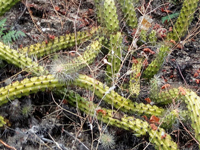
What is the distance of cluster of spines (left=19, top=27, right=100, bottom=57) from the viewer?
290 centimetres

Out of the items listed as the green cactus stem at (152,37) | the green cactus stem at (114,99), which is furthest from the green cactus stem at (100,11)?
the green cactus stem at (114,99)

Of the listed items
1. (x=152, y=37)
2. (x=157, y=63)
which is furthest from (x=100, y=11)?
(x=157, y=63)

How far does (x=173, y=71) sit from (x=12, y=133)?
2136mm

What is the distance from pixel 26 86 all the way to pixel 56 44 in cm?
72

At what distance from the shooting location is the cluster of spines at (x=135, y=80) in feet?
9.02

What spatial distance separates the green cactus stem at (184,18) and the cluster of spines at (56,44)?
106 centimetres

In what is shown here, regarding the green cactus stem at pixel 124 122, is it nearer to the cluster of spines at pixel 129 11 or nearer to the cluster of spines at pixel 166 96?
the cluster of spines at pixel 166 96

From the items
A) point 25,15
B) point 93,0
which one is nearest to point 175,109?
point 93,0

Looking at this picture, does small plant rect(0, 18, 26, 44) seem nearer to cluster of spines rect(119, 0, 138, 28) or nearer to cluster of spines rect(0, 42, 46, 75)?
cluster of spines rect(0, 42, 46, 75)

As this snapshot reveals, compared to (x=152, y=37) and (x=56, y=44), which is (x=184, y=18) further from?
(x=56, y=44)

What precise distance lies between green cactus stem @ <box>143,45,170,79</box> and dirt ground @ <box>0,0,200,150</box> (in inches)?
5.0

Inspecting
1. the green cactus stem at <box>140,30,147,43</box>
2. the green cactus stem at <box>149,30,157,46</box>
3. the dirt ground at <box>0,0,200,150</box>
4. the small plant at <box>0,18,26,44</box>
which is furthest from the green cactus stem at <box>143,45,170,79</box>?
the small plant at <box>0,18,26,44</box>

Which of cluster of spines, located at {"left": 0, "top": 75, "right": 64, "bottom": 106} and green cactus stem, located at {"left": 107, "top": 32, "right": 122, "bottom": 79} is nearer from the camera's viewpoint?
cluster of spines, located at {"left": 0, "top": 75, "right": 64, "bottom": 106}

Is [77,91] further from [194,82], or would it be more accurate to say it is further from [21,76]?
[194,82]
